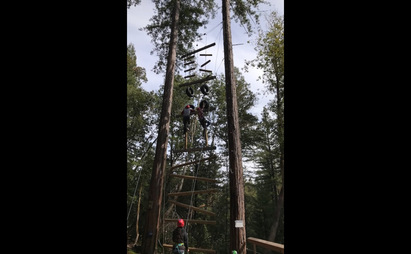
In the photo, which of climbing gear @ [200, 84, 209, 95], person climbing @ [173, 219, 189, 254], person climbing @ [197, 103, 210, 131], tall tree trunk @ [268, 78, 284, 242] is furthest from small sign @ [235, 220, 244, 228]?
tall tree trunk @ [268, 78, 284, 242]

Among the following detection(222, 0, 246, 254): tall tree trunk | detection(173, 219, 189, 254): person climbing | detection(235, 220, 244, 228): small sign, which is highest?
detection(222, 0, 246, 254): tall tree trunk

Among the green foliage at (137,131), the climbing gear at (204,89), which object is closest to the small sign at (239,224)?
the climbing gear at (204,89)

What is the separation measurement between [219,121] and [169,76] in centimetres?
1153

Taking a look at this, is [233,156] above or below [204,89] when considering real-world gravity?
below

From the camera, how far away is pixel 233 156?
241 inches

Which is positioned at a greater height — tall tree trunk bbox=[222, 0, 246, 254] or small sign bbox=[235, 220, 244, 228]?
tall tree trunk bbox=[222, 0, 246, 254]

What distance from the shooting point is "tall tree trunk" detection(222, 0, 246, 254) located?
5445 mm

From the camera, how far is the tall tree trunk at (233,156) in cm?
545

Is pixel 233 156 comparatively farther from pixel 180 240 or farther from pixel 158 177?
pixel 158 177

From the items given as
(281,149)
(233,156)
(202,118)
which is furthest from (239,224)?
(281,149)

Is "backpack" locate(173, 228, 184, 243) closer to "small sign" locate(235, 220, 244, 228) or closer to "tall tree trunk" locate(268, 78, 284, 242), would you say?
"small sign" locate(235, 220, 244, 228)
